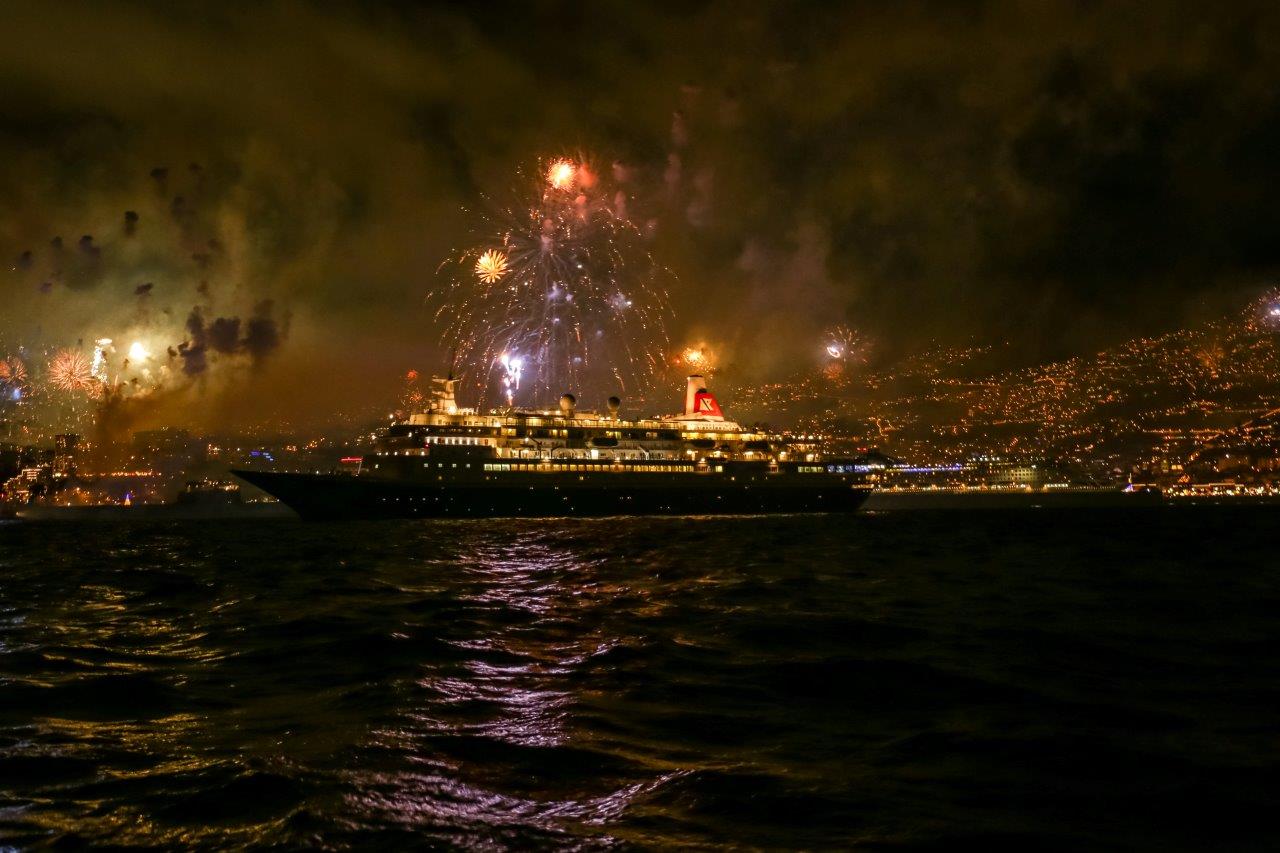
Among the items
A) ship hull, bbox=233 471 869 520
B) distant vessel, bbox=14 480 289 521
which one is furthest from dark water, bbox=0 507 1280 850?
distant vessel, bbox=14 480 289 521

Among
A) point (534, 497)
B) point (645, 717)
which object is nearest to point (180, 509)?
point (534, 497)

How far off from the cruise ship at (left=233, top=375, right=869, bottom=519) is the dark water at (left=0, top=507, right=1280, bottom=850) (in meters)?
46.7

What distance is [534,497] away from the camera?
71.4 metres

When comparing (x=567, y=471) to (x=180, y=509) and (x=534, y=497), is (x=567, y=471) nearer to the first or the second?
(x=534, y=497)

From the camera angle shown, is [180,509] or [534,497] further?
[180,509]

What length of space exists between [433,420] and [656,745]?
65096 millimetres

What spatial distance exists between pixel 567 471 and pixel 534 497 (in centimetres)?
378

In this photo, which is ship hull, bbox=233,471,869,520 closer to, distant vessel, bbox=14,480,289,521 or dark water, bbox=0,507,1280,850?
distant vessel, bbox=14,480,289,521

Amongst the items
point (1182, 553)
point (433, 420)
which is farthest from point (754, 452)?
point (1182, 553)

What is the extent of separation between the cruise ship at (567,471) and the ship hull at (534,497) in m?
0.09

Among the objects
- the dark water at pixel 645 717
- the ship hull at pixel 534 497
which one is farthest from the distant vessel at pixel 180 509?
the dark water at pixel 645 717

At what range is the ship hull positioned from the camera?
6688 cm

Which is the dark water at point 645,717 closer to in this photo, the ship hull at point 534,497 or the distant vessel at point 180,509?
the ship hull at point 534,497

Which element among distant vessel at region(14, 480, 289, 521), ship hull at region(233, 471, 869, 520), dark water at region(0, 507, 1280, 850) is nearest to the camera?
dark water at region(0, 507, 1280, 850)
